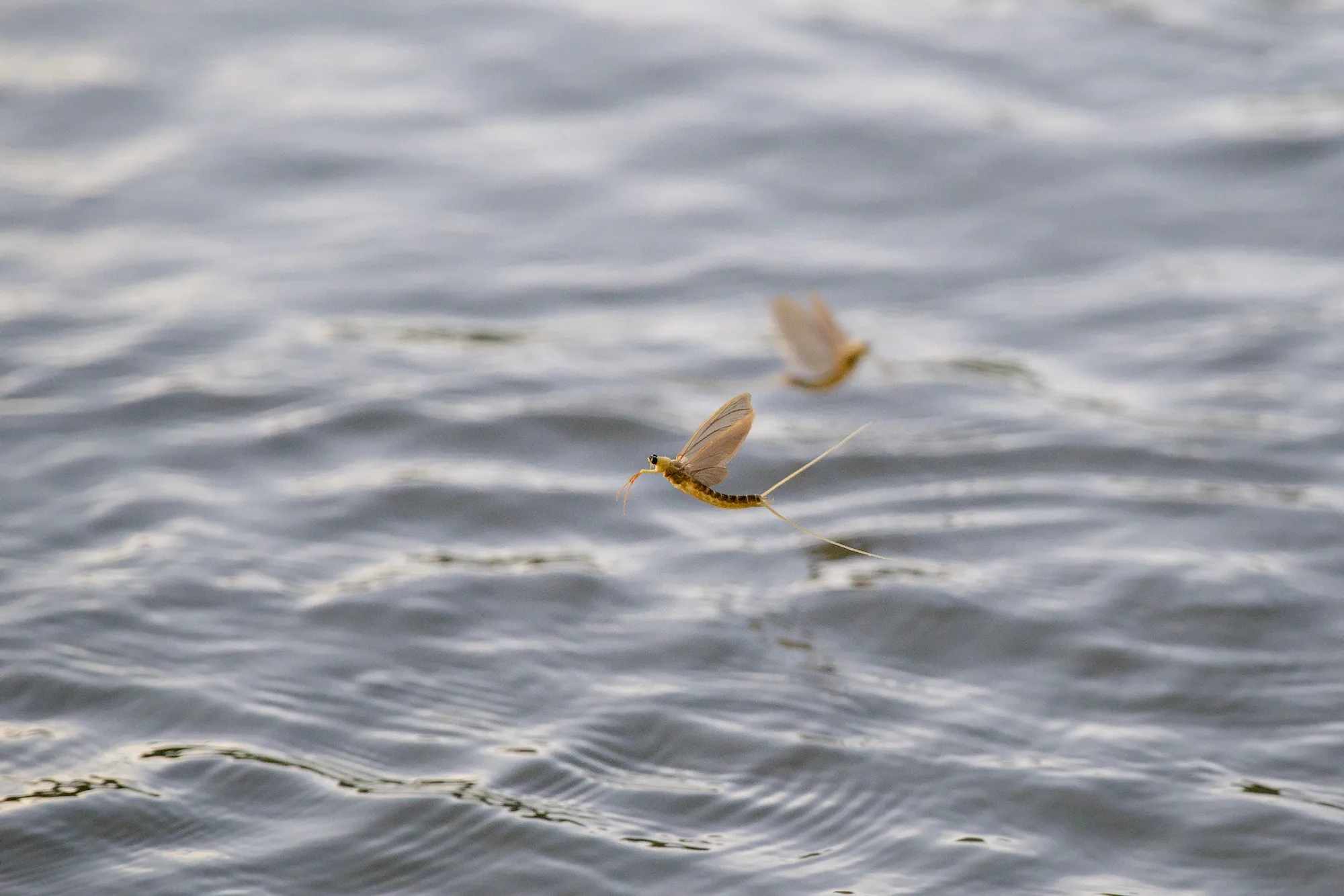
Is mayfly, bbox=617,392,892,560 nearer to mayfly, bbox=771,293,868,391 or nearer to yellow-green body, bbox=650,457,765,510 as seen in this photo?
yellow-green body, bbox=650,457,765,510

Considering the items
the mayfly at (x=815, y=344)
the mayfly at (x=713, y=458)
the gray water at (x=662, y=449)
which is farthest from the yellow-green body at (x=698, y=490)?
the mayfly at (x=815, y=344)

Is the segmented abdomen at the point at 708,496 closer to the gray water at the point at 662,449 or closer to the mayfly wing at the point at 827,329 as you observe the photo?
the gray water at the point at 662,449

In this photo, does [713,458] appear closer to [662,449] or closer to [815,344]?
[815,344]

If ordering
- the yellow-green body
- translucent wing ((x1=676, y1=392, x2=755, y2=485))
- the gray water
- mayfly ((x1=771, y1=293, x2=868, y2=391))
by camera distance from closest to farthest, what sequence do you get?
translucent wing ((x1=676, y1=392, x2=755, y2=485))
the yellow-green body
the gray water
mayfly ((x1=771, y1=293, x2=868, y2=391))

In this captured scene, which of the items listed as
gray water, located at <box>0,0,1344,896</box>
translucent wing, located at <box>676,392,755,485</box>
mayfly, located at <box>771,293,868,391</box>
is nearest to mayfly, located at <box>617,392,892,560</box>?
translucent wing, located at <box>676,392,755,485</box>

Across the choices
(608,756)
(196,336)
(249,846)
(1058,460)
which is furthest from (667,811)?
(196,336)
